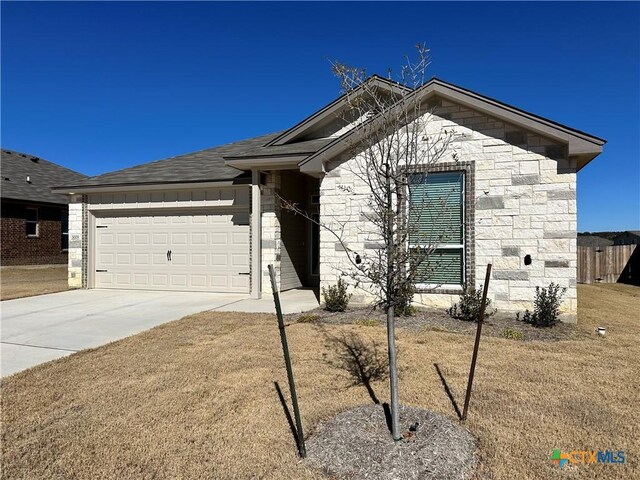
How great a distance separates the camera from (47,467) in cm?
300

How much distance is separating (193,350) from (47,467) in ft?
9.29

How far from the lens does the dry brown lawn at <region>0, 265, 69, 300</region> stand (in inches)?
467

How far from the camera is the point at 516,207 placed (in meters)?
7.64

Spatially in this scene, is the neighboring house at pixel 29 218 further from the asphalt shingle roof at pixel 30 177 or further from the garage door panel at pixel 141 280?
the garage door panel at pixel 141 280

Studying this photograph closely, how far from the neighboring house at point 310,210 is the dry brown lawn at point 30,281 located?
127cm

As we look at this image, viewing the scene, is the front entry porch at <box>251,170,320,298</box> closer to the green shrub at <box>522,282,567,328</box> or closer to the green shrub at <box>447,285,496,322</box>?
the green shrub at <box>447,285,496,322</box>

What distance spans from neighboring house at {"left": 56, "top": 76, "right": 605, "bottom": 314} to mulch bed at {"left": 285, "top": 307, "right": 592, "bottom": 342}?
34cm

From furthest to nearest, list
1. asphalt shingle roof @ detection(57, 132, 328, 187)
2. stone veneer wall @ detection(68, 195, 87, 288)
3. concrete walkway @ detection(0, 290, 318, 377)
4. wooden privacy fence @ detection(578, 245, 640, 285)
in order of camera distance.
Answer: wooden privacy fence @ detection(578, 245, 640, 285) < stone veneer wall @ detection(68, 195, 87, 288) < asphalt shingle roof @ detection(57, 132, 328, 187) < concrete walkway @ detection(0, 290, 318, 377)

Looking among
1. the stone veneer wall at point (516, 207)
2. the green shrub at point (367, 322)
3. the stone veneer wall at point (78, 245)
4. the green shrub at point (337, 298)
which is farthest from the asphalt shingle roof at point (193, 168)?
the green shrub at point (367, 322)

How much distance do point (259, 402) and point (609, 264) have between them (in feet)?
60.8

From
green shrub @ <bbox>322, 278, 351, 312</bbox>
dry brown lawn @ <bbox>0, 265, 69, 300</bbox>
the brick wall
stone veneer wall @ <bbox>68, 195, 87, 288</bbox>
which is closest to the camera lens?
green shrub @ <bbox>322, 278, 351, 312</bbox>

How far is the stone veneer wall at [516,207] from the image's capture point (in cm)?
743

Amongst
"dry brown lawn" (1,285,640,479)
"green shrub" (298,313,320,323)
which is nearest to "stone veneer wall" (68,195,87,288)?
"dry brown lawn" (1,285,640,479)

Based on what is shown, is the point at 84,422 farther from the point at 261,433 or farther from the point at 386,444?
the point at 386,444
